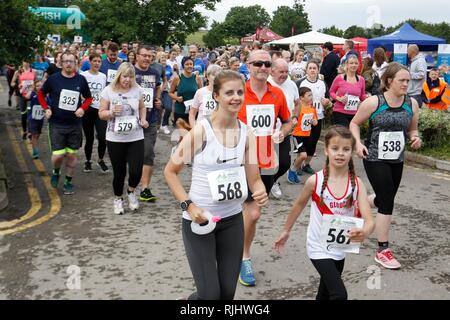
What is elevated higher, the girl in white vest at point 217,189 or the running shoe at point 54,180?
the girl in white vest at point 217,189

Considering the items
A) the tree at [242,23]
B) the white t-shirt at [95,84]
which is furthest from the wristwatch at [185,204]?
the tree at [242,23]

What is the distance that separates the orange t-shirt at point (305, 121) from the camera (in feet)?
28.1

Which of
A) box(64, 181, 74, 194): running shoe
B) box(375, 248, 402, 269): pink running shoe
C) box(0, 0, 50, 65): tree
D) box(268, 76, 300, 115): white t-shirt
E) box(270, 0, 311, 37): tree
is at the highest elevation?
box(270, 0, 311, 37): tree

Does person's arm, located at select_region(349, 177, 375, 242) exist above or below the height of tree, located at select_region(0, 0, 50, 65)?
below

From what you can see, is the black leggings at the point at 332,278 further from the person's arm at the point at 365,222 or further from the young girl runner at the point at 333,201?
the person's arm at the point at 365,222

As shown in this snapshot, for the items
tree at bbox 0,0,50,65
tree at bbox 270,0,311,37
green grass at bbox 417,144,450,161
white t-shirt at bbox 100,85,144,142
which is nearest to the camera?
white t-shirt at bbox 100,85,144,142

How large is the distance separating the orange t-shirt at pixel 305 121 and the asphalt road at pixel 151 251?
0.90 m

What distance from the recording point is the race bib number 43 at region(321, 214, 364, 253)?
12.0 ft

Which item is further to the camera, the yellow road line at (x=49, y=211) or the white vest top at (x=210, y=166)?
the yellow road line at (x=49, y=211)

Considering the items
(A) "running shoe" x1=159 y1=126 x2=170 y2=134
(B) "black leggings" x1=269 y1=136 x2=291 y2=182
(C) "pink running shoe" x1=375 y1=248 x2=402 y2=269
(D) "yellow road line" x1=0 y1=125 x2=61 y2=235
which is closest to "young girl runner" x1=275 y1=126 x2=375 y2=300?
(C) "pink running shoe" x1=375 y1=248 x2=402 y2=269

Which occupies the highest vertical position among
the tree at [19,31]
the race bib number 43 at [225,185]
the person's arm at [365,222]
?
the tree at [19,31]

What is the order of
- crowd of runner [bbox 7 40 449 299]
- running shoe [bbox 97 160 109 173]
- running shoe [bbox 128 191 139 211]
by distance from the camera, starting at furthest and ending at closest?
1. running shoe [bbox 97 160 109 173]
2. running shoe [bbox 128 191 139 211]
3. crowd of runner [bbox 7 40 449 299]

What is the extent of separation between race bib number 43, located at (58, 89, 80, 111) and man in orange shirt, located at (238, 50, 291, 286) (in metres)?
3.46

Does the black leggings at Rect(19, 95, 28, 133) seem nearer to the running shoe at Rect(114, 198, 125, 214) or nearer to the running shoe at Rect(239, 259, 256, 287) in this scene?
the running shoe at Rect(114, 198, 125, 214)
